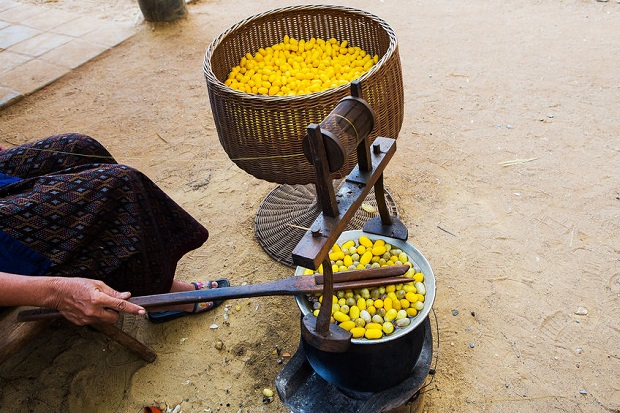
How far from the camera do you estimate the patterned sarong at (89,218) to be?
6.86 ft

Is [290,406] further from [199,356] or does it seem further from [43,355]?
[43,355]

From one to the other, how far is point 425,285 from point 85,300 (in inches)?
50.2

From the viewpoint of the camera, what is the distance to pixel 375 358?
71.2 inches

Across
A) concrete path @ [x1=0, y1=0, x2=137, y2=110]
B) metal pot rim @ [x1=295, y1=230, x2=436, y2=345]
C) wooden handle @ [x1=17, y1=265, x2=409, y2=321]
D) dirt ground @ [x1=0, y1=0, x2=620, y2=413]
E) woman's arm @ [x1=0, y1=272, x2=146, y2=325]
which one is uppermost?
woman's arm @ [x1=0, y1=272, x2=146, y2=325]

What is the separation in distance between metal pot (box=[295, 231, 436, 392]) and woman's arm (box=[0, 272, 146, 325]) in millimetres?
709

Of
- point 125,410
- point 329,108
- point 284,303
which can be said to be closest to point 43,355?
point 125,410

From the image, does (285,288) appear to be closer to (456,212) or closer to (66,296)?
(66,296)

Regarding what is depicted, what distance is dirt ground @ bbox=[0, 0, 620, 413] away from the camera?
94.9 inches

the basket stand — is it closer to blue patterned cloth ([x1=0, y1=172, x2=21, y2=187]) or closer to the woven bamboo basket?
the woven bamboo basket

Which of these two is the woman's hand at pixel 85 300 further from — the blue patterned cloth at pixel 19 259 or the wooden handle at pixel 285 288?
the blue patterned cloth at pixel 19 259

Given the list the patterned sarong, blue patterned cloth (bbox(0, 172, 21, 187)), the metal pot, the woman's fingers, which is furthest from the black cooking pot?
blue patterned cloth (bbox(0, 172, 21, 187))

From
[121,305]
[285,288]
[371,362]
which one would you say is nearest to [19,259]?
[121,305]

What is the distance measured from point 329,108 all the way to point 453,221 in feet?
3.97

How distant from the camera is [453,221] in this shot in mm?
3090
